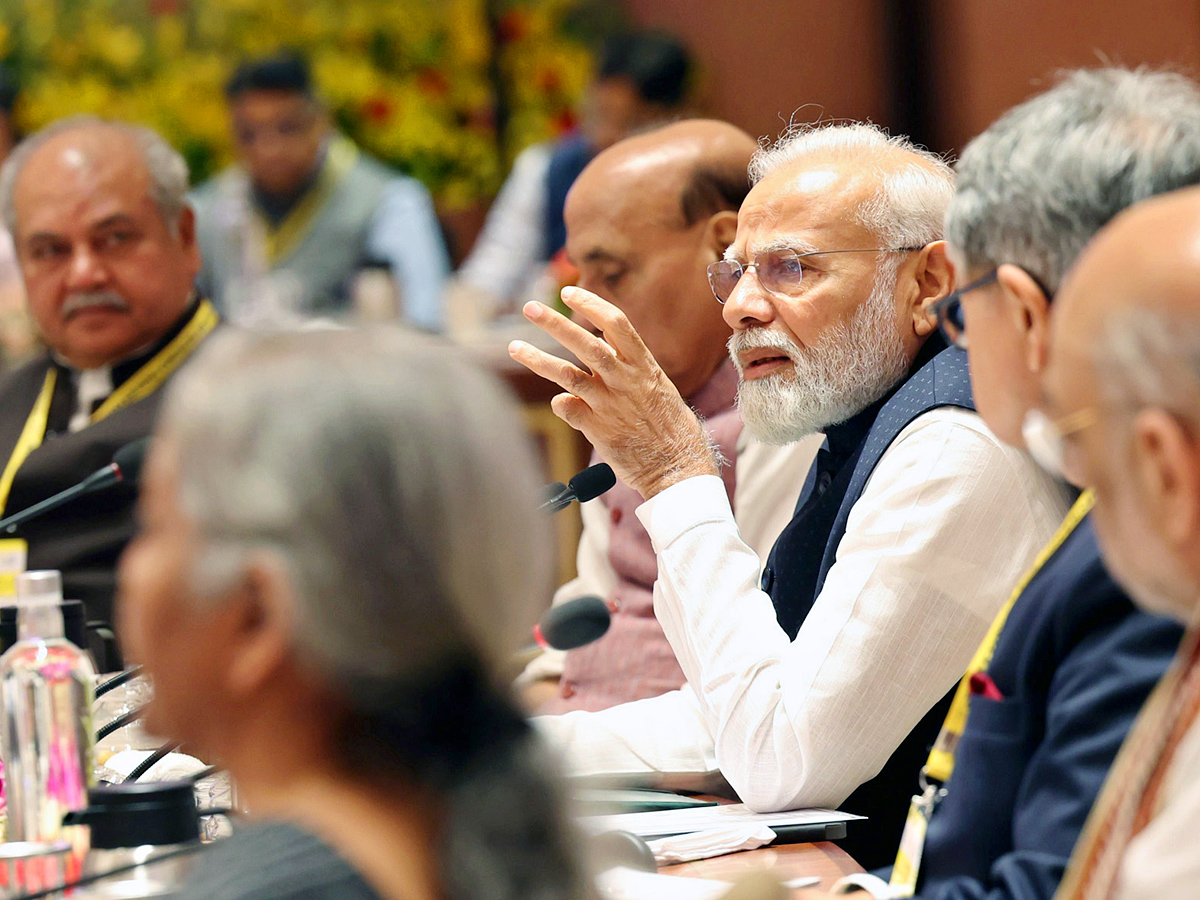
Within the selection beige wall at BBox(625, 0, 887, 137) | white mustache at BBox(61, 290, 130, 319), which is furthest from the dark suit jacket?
beige wall at BBox(625, 0, 887, 137)

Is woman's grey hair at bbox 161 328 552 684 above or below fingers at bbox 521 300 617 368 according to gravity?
below

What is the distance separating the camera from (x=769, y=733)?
→ 5.40 feet

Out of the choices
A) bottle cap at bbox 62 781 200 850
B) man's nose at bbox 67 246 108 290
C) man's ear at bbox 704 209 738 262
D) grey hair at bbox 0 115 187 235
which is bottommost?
bottle cap at bbox 62 781 200 850

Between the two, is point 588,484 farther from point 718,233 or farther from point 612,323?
point 718,233

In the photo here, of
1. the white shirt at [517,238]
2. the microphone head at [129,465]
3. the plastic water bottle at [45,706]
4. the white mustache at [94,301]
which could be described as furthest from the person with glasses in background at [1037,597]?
the white shirt at [517,238]

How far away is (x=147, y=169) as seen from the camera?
10.3ft

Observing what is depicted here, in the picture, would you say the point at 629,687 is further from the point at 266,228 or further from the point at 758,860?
the point at 266,228

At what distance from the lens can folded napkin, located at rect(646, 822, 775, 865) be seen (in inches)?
57.9

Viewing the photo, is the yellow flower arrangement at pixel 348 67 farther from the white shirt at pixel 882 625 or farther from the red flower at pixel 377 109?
the white shirt at pixel 882 625

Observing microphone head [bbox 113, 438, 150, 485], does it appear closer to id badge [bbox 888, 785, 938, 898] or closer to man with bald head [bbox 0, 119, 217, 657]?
man with bald head [bbox 0, 119, 217, 657]

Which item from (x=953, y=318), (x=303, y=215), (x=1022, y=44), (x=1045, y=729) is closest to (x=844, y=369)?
(x=953, y=318)

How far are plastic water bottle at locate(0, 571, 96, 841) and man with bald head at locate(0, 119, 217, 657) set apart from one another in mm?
1544

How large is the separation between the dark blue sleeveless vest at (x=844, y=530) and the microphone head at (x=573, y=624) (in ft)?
1.41

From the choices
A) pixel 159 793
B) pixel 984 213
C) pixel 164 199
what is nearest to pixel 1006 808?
pixel 984 213
